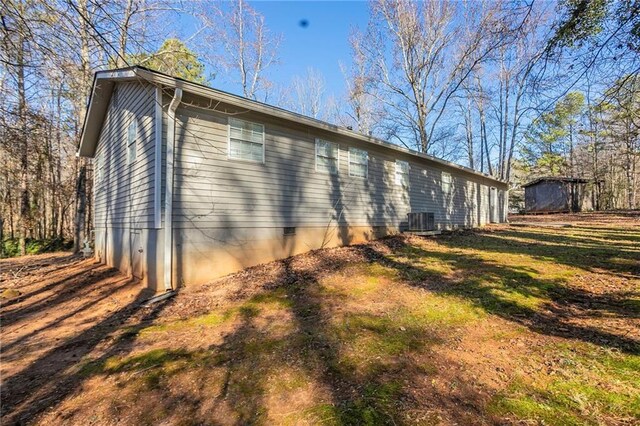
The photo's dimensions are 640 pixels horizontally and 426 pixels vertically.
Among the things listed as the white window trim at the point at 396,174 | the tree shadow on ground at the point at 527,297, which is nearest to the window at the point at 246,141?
the tree shadow on ground at the point at 527,297

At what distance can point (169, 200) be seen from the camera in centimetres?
653

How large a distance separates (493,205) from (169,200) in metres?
20.8

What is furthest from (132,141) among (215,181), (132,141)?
(215,181)

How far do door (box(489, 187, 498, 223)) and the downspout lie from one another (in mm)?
19986

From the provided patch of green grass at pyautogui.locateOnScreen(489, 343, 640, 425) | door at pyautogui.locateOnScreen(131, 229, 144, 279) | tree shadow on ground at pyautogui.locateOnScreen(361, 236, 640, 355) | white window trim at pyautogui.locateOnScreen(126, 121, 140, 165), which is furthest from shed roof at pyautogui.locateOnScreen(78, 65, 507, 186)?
patch of green grass at pyautogui.locateOnScreen(489, 343, 640, 425)

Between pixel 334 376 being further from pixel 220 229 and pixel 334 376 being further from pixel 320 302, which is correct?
pixel 220 229

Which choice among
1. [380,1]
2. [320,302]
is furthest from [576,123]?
[320,302]

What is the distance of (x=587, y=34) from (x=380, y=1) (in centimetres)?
1747

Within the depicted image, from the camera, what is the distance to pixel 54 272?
10.4 meters

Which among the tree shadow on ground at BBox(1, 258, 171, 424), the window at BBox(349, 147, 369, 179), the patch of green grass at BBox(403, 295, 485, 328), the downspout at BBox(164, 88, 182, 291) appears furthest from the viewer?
the window at BBox(349, 147, 369, 179)

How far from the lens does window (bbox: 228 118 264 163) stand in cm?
767

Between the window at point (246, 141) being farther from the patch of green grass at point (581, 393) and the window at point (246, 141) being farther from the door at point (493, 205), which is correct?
the door at point (493, 205)

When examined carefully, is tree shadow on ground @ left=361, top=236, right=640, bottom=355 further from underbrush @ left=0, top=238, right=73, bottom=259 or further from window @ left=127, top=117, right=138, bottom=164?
underbrush @ left=0, top=238, right=73, bottom=259

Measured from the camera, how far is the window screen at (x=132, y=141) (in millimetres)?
7910
